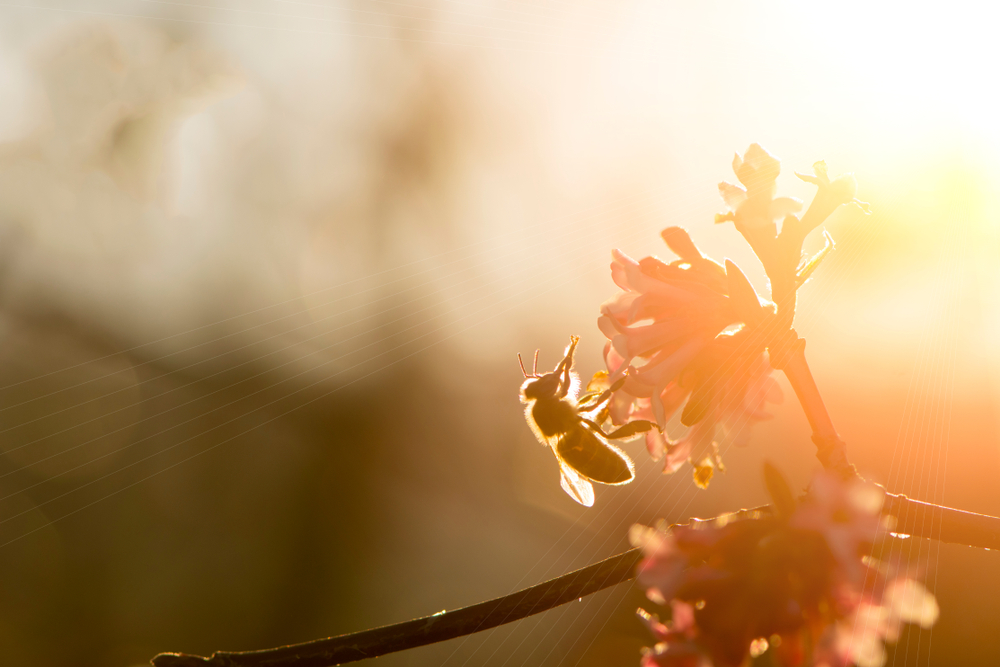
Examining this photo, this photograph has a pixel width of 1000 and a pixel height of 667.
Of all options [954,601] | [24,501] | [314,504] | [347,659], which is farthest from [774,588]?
[24,501]

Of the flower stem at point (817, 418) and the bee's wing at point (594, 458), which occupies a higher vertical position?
the flower stem at point (817, 418)

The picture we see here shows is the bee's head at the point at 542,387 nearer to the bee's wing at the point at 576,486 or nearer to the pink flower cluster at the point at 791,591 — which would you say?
the bee's wing at the point at 576,486

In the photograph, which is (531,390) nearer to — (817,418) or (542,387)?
(542,387)

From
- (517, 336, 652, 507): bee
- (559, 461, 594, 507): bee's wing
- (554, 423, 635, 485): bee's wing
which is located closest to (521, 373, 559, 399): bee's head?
(517, 336, 652, 507): bee

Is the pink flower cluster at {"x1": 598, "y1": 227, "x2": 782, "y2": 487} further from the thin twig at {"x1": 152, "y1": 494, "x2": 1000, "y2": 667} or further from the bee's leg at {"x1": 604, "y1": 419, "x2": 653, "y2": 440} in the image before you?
the thin twig at {"x1": 152, "y1": 494, "x2": 1000, "y2": 667}

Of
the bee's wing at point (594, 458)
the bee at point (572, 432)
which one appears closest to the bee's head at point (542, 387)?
the bee at point (572, 432)

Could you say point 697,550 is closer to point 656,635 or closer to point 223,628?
point 656,635

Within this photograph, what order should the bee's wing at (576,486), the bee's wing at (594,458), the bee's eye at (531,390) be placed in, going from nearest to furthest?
the bee's wing at (594,458) < the bee's wing at (576,486) < the bee's eye at (531,390)

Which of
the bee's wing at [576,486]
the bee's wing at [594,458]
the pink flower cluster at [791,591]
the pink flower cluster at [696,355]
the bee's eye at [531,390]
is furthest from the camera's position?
the bee's eye at [531,390]
